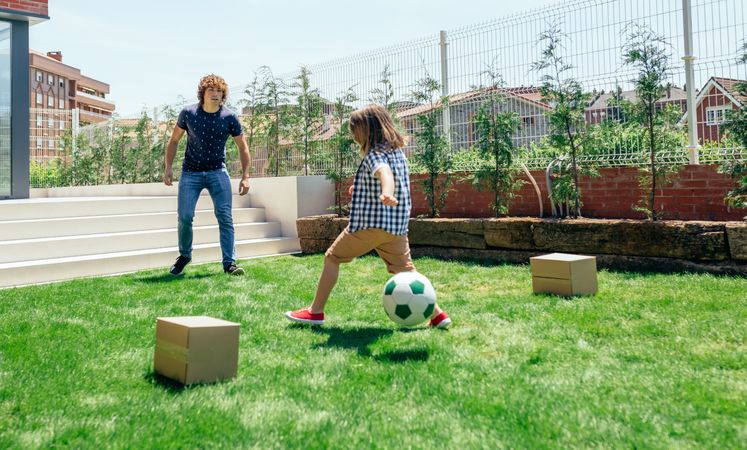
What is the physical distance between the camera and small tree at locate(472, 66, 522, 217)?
7113mm

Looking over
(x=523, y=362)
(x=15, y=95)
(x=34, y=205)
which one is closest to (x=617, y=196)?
(x=523, y=362)

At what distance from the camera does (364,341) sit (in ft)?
11.1

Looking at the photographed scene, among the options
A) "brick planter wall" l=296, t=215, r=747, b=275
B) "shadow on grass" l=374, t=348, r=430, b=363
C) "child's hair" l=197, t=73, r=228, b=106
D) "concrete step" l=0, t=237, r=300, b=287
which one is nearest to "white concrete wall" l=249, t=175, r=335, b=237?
"concrete step" l=0, t=237, r=300, b=287

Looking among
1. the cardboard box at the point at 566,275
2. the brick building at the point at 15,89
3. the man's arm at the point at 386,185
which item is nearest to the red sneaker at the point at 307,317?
the man's arm at the point at 386,185

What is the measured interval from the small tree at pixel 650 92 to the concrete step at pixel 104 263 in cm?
504

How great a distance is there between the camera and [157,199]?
28.8ft

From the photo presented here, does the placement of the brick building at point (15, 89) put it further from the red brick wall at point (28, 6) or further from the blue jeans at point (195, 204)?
the blue jeans at point (195, 204)

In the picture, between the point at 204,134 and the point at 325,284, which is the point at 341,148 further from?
the point at 325,284

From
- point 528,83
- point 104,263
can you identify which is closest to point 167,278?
point 104,263

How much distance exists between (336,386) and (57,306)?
297 centimetres

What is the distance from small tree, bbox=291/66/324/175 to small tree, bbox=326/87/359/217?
394 millimetres

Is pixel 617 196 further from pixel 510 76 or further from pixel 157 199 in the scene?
pixel 157 199

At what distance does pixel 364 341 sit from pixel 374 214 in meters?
0.79

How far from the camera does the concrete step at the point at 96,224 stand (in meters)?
6.73
